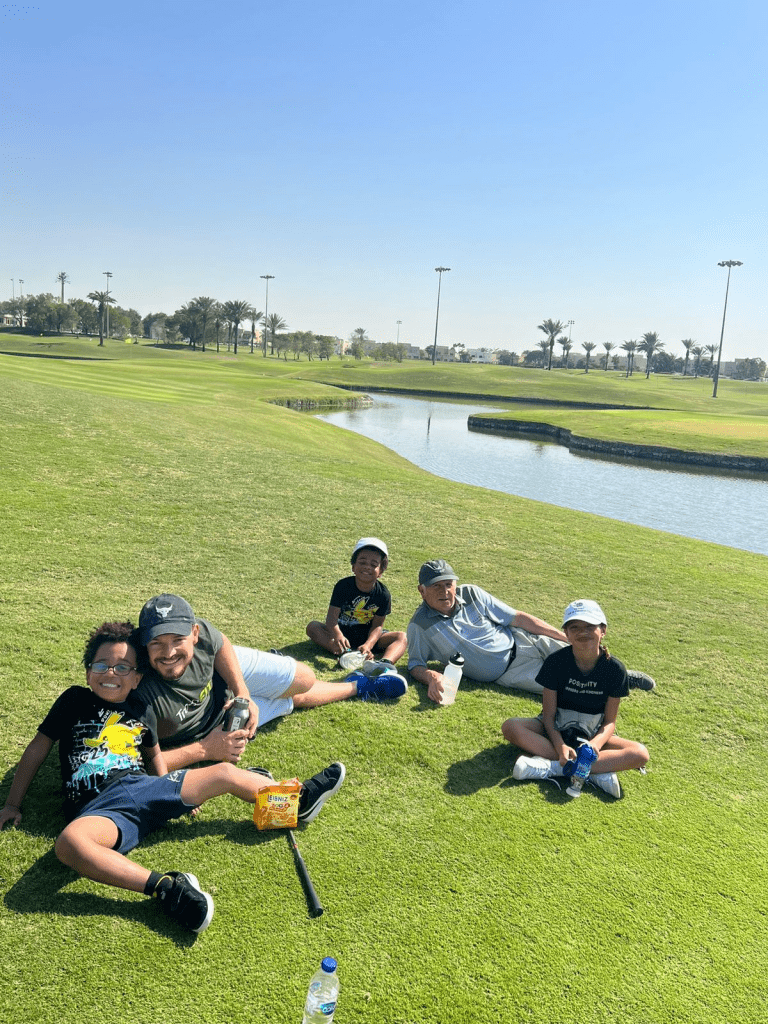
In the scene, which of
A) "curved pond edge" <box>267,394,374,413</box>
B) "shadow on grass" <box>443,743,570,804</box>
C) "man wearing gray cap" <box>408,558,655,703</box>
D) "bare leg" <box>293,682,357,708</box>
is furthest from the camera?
"curved pond edge" <box>267,394,374,413</box>

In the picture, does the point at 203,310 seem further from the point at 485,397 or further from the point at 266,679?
the point at 266,679

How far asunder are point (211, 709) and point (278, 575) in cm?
474

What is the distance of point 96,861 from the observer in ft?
12.5

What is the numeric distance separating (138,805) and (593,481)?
31.7 m

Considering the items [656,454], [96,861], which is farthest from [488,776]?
[656,454]

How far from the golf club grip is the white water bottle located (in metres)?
2.30

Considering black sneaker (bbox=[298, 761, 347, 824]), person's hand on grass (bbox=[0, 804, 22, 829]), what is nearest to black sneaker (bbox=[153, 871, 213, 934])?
black sneaker (bbox=[298, 761, 347, 824])

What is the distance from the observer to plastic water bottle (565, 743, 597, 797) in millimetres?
5262

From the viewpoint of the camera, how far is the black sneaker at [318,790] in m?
4.62

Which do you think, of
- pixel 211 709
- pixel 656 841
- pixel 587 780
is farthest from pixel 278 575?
pixel 656 841

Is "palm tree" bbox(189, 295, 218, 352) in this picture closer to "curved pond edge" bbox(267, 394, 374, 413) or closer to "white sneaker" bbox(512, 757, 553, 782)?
"curved pond edge" bbox(267, 394, 374, 413)

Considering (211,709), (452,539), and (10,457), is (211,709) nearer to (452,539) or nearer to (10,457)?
(452,539)

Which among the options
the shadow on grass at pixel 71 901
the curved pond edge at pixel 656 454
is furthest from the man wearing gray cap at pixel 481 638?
the curved pond edge at pixel 656 454

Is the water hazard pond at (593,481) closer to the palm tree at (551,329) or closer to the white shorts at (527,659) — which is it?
the white shorts at (527,659)
